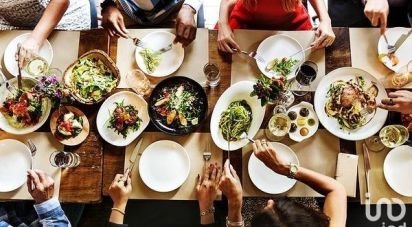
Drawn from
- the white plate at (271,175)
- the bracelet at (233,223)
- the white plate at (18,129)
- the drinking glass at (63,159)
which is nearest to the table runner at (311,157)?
the white plate at (271,175)

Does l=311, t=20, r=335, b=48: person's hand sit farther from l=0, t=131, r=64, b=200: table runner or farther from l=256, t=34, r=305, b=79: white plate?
l=0, t=131, r=64, b=200: table runner

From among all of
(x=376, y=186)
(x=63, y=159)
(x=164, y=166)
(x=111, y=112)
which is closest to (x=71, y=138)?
(x=63, y=159)

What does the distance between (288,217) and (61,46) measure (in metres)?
1.30

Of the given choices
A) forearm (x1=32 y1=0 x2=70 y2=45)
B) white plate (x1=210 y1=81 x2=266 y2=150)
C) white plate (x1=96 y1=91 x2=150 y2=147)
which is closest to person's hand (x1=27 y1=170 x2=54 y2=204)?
white plate (x1=96 y1=91 x2=150 y2=147)

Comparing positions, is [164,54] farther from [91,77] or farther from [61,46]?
[61,46]

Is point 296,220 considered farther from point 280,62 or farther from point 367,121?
point 280,62

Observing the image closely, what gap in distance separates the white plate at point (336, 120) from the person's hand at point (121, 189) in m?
0.89

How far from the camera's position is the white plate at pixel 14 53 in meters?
2.07

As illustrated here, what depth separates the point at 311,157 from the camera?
6.39ft

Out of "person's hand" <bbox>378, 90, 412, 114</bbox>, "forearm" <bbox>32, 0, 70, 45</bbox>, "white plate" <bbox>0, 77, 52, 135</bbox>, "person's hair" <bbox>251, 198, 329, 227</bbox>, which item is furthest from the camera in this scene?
"forearm" <bbox>32, 0, 70, 45</bbox>

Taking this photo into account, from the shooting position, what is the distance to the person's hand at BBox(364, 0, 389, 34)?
2.02 metres

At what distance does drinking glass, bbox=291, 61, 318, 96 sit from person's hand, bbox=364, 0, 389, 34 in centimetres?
37

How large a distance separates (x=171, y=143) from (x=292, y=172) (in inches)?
21.2

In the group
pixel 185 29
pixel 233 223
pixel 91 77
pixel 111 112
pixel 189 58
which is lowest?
pixel 233 223
